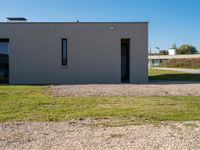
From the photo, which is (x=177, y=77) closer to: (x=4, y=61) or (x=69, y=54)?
(x=69, y=54)

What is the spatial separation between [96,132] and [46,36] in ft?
59.0

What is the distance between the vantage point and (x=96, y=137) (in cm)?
746

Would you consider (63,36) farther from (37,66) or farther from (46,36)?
(37,66)

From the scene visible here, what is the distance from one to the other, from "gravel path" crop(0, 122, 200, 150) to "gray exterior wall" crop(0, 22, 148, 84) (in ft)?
53.5

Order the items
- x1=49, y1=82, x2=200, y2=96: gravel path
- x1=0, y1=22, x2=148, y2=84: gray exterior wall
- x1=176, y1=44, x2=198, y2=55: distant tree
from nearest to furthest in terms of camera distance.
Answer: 1. x1=49, y1=82, x2=200, y2=96: gravel path
2. x1=0, y1=22, x2=148, y2=84: gray exterior wall
3. x1=176, y1=44, x2=198, y2=55: distant tree

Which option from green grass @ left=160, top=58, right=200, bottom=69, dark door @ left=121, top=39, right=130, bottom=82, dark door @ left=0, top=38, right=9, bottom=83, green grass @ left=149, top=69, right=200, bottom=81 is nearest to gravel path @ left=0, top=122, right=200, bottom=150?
dark door @ left=0, top=38, right=9, bottom=83

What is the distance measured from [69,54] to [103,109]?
1418 centimetres

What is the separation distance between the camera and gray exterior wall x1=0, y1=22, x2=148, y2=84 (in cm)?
2509

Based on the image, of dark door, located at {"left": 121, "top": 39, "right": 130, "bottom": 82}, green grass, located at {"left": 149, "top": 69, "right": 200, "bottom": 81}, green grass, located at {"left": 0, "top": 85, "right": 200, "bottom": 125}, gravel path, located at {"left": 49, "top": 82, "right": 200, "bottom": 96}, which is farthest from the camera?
green grass, located at {"left": 149, "top": 69, "right": 200, "bottom": 81}

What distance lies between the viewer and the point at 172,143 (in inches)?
273

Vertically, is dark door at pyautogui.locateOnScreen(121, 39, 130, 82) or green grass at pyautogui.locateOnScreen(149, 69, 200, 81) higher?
dark door at pyautogui.locateOnScreen(121, 39, 130, 82)

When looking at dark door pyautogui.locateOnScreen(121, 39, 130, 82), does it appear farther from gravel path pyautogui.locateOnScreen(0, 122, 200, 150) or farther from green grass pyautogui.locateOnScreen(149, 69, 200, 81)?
gravel path pyautogui.locateOnScreen(0, 122, 200, 150)

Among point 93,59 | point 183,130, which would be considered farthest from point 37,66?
point 183,130

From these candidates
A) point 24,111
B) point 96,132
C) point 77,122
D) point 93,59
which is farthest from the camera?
point 93,59
